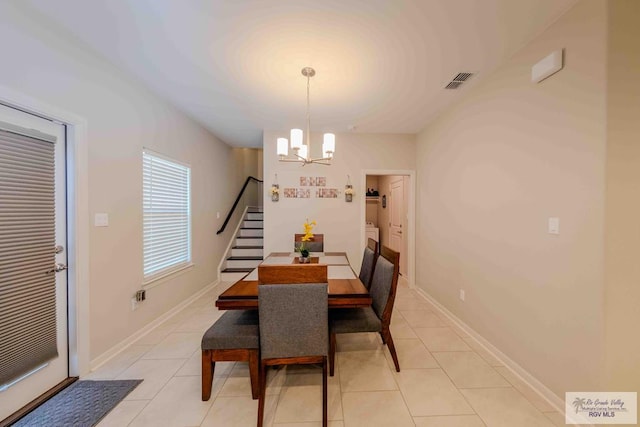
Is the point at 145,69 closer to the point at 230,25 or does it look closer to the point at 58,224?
the point at 230,25

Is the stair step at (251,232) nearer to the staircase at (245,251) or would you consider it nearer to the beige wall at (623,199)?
the staircase at (245,251)

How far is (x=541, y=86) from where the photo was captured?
6.04 feet

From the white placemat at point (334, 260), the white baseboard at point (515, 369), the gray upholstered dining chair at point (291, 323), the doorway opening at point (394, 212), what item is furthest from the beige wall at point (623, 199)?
the doorway opening at point (394, 212)

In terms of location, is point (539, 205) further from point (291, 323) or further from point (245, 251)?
point (245, 251)

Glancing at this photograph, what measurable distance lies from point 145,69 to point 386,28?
217 cm

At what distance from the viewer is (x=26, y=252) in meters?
1.66

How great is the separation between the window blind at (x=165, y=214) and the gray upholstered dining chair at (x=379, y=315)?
2.15 metres

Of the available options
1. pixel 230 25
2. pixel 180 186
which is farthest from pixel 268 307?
pixel 180 186

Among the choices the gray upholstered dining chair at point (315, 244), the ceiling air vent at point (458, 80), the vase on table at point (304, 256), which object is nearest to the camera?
the ceiling air vent at point (458, 80)

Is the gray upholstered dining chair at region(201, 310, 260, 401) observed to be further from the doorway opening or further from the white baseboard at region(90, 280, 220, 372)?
the doorway opening

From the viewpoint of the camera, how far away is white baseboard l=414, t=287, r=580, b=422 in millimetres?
1707

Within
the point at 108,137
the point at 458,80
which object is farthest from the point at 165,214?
the point at 458,80

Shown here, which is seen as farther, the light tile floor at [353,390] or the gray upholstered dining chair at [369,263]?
the gray upholstered dining chair at [369,263]

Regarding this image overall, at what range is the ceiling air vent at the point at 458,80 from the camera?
94.9 inches
